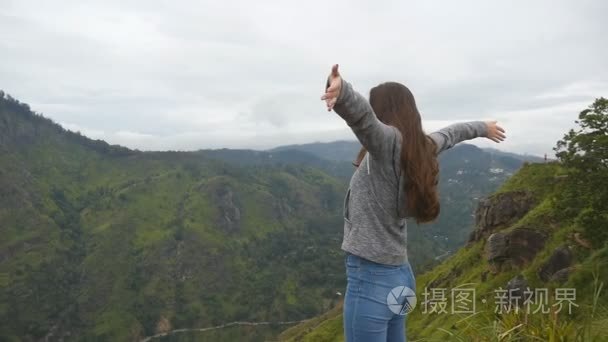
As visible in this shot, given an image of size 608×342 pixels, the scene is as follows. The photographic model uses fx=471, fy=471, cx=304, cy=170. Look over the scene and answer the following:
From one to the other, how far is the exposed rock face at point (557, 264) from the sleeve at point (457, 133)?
25.2 meters

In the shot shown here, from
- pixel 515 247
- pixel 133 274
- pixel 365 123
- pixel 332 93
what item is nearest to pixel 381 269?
pixel 365 123

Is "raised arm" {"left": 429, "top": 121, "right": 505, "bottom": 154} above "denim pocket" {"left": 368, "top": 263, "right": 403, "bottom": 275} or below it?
above

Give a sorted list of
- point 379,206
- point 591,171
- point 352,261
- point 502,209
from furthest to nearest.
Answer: point 502,209 → point 591,171 → point 352,261 → point 379,206

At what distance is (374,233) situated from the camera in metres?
3.60

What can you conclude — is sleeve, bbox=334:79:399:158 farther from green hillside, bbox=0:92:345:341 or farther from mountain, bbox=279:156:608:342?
green hillside, bbox=0:92:345:341

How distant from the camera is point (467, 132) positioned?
4531 millimetres

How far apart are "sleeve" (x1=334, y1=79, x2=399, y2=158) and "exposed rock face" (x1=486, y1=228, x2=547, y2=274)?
106 feet

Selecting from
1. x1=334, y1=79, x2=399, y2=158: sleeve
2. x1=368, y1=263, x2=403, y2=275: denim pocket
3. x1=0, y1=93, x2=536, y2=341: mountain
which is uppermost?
x1=334, y1=79, x2=399, y2=158: sleeve

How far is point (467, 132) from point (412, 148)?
1.35 metres

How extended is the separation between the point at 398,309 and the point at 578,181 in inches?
765

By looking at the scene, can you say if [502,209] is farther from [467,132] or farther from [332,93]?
[332,93]

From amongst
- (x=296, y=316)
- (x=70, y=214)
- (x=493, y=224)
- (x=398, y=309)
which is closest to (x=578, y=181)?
(x=398, y=309)

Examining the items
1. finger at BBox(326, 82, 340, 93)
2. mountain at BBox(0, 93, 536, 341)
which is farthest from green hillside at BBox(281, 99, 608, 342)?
mountain at BBox(0, 93, 536, 341)

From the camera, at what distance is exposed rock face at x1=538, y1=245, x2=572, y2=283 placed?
26425mm
